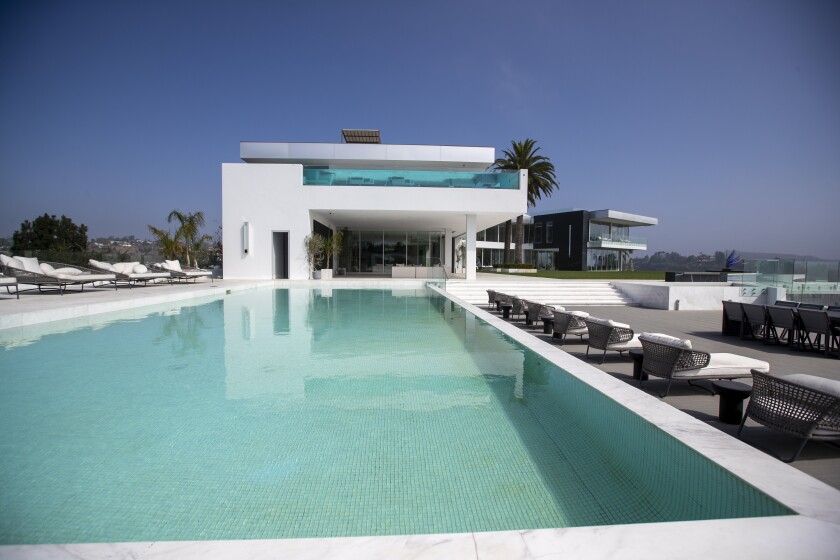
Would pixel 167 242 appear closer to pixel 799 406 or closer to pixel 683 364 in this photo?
pixel 683 364

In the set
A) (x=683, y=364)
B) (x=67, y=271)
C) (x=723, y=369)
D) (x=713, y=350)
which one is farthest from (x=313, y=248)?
(x=723, y=369)

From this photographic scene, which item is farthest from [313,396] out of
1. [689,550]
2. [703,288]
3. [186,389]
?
[703,288]

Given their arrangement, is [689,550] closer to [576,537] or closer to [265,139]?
[576,537]

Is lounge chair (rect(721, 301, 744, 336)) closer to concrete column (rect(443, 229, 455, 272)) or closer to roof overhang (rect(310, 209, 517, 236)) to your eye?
roof overhang (rect(310, 209, 517, 236))

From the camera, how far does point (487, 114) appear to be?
36.6 m

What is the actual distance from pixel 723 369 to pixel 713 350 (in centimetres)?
360

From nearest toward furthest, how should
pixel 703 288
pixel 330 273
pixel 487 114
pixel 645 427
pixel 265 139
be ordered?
pixel 645 427 < pixel 703 288 < pixel 330 273 < pixel 265 139 < pixel 487 114

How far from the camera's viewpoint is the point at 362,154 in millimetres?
24578

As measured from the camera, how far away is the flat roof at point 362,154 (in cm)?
2433

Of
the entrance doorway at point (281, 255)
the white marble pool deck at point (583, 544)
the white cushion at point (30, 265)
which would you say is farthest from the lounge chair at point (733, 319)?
the entrance doorway at point (281, 255)

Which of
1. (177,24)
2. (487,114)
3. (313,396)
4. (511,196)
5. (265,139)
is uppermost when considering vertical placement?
(487,114)

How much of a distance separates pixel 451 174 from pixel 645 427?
18.9 m

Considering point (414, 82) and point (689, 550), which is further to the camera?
point (414, 82)

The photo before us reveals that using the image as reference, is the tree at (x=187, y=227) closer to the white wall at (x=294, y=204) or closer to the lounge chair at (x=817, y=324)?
the white wall at (x=294, y=204)
